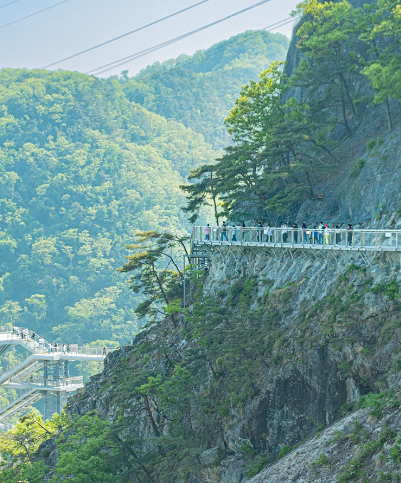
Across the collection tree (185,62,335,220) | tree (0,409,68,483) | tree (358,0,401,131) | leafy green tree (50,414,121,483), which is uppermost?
tree (358,0,401,131)

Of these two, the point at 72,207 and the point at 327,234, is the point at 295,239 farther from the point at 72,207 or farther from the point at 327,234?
the point at 72,207

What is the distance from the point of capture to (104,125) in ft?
648

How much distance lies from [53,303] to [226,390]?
11951 centimetres

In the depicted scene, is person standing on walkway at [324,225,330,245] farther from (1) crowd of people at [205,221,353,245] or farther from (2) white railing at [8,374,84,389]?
(2) white railing at [8,374,84,389]

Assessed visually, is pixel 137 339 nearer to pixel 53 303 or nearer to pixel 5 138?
pixel 53 303

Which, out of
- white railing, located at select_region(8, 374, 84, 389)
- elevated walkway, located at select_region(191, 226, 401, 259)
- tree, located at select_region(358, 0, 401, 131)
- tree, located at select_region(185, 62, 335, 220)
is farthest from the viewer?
white railing, located at select_region(8, 374, 84, 389)

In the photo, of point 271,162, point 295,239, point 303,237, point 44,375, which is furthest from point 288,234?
point 44,375

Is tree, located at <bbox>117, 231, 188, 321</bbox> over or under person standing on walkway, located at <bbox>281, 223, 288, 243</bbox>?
under

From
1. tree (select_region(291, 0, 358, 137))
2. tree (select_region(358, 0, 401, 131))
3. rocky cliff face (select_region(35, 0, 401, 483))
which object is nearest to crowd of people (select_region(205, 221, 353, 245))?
rocky cliff face (select_region(35, 0, 401, 483))

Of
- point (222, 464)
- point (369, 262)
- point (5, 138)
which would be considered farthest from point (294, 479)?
point (5, 138)

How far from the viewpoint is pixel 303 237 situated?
35.1 m

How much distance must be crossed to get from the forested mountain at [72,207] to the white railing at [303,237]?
100 m

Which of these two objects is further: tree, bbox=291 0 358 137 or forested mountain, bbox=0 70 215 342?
forested mountain, bbox=0 70 215 342

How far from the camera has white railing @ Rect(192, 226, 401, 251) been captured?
99.8 ft
